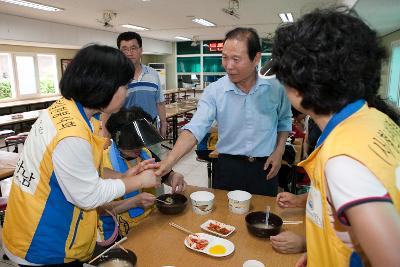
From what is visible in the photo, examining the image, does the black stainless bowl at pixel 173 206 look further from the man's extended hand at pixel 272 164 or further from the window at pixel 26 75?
the window at pixel 26 75

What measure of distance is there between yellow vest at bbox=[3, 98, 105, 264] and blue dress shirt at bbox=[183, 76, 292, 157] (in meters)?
0.97

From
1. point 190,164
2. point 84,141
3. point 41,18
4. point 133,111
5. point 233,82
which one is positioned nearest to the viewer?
point 84,141

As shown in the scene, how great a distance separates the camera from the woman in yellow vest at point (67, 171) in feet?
3.47

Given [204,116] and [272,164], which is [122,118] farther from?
[272,164]

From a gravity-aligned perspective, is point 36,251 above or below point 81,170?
below

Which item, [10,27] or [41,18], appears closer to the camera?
[10,27]

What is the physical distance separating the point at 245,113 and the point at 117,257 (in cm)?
121

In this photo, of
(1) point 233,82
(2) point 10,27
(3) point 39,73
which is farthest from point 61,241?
(3) point 39,73

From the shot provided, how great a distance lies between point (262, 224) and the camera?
57.3 inches

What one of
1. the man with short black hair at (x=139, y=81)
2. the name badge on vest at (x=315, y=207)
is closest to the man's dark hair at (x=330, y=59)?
the name badge on vest at (x=315, y=207)

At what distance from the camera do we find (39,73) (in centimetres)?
954

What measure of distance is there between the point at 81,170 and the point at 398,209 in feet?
3.14

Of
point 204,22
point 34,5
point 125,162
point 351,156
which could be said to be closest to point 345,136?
point 351,156

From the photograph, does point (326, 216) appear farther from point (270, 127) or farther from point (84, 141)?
point (270, 127)
